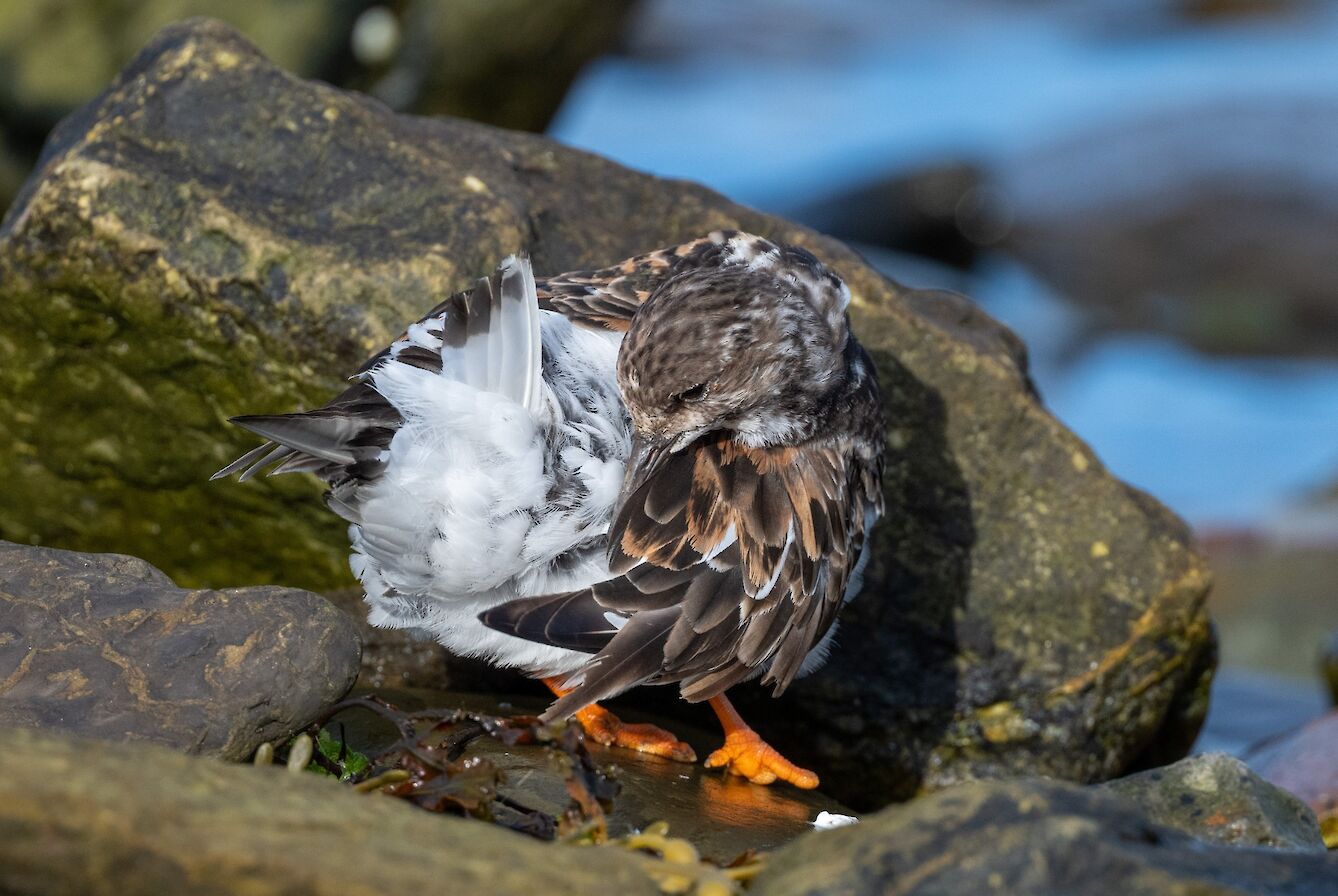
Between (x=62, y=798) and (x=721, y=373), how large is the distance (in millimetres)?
2298

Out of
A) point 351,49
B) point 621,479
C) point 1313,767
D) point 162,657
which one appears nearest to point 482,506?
point 621,479

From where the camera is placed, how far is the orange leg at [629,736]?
4.59 metres

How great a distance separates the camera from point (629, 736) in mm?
4613

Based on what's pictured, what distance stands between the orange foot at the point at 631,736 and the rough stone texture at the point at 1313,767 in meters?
2.41

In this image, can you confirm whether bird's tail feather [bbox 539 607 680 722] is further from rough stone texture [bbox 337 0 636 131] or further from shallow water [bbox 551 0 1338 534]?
rough stone texture [bbox 337 0 636 131]

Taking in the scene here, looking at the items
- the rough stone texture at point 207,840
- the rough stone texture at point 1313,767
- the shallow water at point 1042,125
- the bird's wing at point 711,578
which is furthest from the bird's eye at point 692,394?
the shallow water at point 1042,125

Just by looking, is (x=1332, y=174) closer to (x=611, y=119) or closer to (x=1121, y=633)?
(x=611, y=119)

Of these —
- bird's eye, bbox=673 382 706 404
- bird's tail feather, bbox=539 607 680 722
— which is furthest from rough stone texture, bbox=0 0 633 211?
bird's tail feather, bbox=539 607 680 722

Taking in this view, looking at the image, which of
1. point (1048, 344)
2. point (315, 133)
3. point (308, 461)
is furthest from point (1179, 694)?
point (1048, 344)

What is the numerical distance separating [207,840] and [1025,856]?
1430 mm

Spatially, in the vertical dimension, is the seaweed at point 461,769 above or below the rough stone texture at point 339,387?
below

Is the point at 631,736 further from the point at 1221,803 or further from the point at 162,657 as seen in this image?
the point at 1221,803

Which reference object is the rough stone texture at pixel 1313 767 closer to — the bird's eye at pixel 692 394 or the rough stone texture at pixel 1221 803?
the rough stone texture at pixel 1221 803

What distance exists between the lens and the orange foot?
4.59 metres
